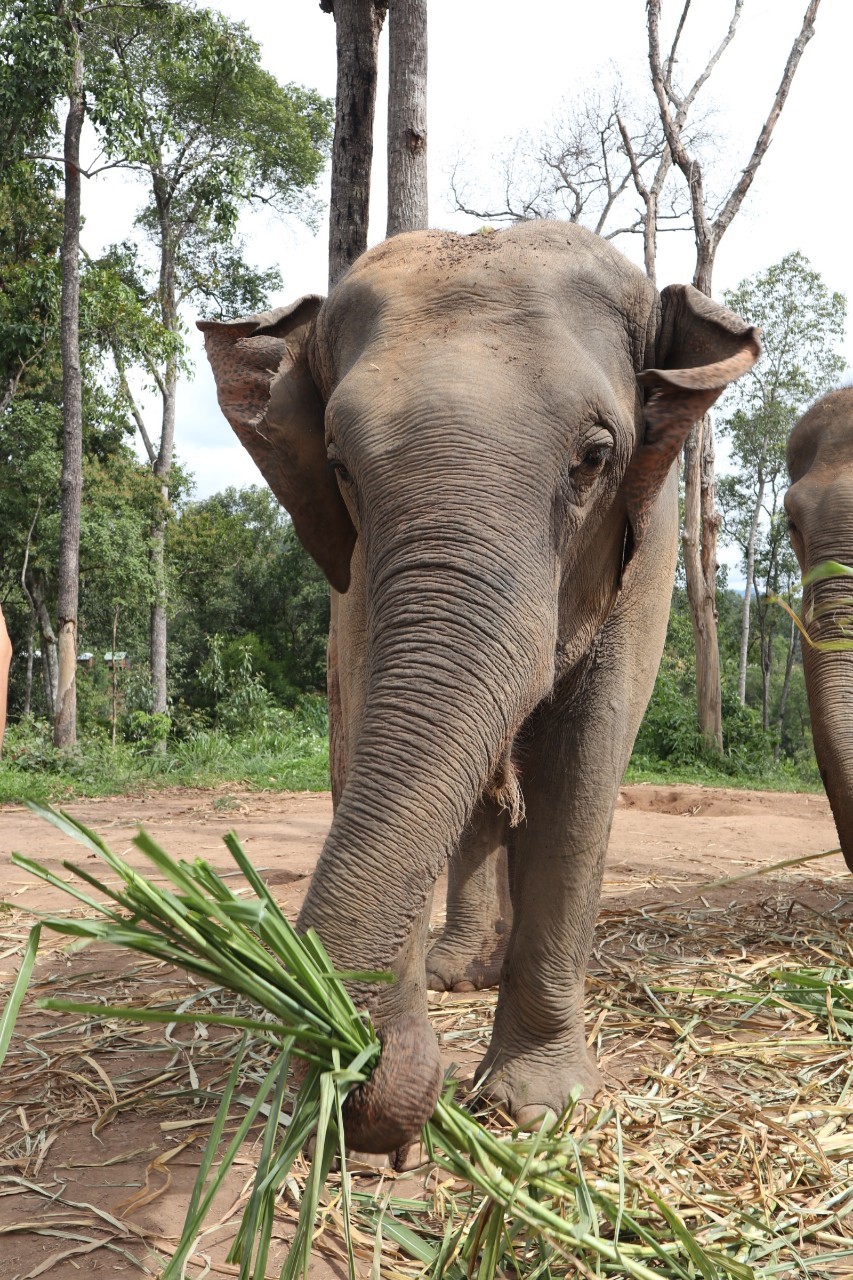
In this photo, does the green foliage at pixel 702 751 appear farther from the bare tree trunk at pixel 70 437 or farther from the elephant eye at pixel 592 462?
the elephant eye at pixel 592 462

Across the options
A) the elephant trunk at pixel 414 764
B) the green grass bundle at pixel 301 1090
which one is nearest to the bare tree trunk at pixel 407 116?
the elephant trunk at pixel 414 764

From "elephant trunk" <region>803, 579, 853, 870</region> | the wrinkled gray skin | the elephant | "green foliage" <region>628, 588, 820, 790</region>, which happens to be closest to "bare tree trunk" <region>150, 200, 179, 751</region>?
"green foliage" <region>628, 588, 820, 790</region>

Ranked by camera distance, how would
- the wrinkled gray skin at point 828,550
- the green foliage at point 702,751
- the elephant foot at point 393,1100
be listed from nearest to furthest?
the elephant foot at point 393,1100, the wrinkled gray skin at point 828,550, the green foliage at point 702,751

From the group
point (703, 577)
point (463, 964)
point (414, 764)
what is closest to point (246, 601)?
point (703, 577)

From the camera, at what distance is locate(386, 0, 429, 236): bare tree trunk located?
5.68 meters

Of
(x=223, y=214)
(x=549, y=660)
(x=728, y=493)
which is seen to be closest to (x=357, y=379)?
(x=549, y=660)

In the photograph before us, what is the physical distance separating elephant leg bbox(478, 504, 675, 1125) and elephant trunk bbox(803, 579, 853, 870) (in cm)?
144

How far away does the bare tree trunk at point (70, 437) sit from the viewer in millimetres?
14523

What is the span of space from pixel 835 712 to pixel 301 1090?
346 cm

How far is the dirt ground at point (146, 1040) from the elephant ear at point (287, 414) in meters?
1.32

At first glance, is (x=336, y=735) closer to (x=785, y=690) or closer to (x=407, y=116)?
(x=407, y=116)

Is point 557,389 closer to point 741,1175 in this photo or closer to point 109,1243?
point 741,1175

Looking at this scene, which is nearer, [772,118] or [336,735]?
[336,735]

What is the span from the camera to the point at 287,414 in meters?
3.21
